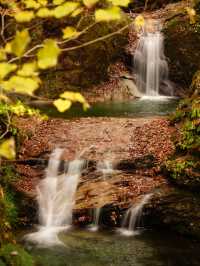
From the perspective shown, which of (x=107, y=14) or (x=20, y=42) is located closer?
(x=20, y=42)

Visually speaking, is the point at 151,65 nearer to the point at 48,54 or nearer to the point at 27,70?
the point at 27,70

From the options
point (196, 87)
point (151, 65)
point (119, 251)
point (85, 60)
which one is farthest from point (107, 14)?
point (85, 60)

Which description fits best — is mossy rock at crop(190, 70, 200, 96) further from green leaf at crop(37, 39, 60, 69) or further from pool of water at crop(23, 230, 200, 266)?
green leaf at crop(37, 39, 60, 69)

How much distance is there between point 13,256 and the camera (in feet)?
17.3

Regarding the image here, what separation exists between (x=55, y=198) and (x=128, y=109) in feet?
23.3

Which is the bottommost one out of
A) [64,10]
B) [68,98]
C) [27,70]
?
[68,98]

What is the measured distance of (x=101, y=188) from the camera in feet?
30.5

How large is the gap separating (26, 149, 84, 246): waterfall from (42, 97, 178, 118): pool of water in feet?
15.7

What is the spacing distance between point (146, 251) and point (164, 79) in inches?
495

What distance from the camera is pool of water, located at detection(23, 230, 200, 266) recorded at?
7340 millimetres

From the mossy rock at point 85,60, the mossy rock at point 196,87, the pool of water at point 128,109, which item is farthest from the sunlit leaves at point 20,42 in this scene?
the mossy rock at point 85,60

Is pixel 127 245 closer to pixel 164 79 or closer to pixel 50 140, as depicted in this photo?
pixel 50 140

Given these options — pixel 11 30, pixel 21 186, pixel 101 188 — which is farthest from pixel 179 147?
pixel 11 30

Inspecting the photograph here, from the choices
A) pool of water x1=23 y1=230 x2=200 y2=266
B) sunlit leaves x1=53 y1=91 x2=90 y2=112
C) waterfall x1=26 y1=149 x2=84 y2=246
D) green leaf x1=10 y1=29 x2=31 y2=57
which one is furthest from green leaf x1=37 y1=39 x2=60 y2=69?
waterfall x1=26 y1=149 x2=84 y2=246
